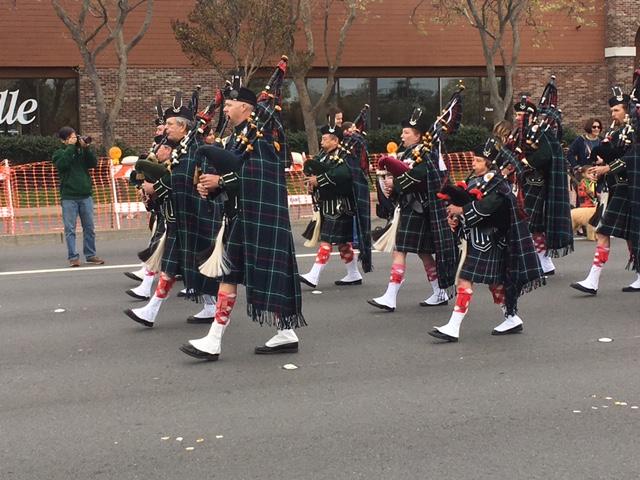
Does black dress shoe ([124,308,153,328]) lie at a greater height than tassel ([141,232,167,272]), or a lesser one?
lesser

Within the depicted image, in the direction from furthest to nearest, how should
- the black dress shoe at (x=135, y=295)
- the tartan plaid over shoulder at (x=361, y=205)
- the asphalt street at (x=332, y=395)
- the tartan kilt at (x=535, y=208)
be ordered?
the tartan kilt at (x=535, y=208) → the tartan plaid over shoulder at (x=361, y=205) → the black dress shoe at (x=135, y=295) → the asphalt street at (x=332, y=395)

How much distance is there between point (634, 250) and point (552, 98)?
6.88 ft

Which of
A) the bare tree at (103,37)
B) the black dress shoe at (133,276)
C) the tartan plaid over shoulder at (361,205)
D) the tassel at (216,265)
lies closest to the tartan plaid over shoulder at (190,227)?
the tassel at (216,265)

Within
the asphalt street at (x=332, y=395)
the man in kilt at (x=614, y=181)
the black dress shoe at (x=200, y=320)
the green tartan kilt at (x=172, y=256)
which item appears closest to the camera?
the asphalt street at (x=332, y=395)

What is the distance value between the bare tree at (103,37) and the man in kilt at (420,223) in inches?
580

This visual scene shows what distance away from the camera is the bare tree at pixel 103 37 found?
867 inches

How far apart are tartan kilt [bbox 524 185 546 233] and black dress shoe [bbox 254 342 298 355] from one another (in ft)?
13.2

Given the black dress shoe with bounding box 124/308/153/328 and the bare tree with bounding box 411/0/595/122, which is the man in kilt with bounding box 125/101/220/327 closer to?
the black dress shoe with bounding box 124/308/153/328

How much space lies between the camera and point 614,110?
9.28 meters

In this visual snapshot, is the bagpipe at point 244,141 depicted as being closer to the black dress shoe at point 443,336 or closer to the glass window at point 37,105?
the black dress shoe at point 443,336

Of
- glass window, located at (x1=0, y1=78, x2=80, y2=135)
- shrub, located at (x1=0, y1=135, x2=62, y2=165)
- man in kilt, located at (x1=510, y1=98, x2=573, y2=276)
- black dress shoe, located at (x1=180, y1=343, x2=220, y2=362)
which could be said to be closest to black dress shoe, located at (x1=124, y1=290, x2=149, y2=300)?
black dress shoe, located at (x1=180, y1=343, x2=220, y2=362)

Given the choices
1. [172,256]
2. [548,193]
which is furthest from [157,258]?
[548,193]

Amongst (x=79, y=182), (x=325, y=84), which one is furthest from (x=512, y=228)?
(x=325, y=84)

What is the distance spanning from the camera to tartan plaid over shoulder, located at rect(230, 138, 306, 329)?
6.80 meters
